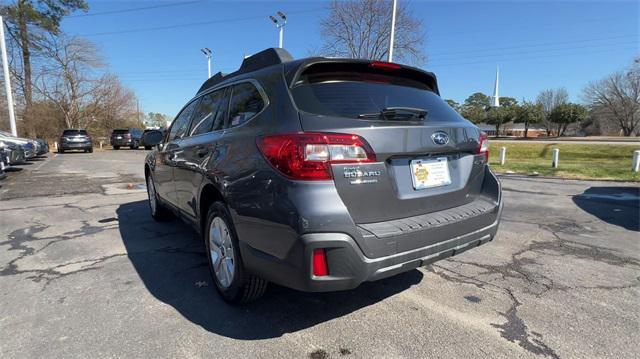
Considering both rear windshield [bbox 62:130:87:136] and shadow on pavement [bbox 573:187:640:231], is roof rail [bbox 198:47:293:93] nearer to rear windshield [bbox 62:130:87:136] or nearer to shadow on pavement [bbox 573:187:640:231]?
shadow on pavement [bbox 573:187:640:231]

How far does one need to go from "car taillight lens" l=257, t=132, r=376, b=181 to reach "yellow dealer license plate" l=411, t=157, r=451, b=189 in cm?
39

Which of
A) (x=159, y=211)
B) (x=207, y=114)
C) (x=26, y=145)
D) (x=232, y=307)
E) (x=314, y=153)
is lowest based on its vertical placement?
(x=232, y=307)

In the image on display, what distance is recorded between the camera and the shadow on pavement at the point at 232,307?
2559mm

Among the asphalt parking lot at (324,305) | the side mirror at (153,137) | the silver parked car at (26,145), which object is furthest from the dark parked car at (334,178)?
the silver parked car at (26,145)

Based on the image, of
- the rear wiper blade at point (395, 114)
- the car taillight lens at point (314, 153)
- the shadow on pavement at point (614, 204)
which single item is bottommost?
the shadow on pavement at point (614, 204)

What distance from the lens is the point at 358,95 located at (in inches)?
97.2

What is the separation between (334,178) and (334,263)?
0.47 meters

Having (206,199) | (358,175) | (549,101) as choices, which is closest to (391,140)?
(358,175)

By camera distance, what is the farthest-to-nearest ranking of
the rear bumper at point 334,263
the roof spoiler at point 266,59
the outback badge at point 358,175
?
the roof spoiler at point 266,59 < the outback badge at point 358,175 < the rear bumper at point 334,263

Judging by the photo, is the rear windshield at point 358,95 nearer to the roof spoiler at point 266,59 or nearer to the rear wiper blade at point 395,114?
the rear wiper blade at point 395,114

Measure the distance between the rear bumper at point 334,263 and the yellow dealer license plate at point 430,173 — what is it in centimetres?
33

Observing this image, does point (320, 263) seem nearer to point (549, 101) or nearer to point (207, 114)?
point (207, 114)

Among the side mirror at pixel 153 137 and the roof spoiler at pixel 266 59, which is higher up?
the roof spoiler at pixel 266 59

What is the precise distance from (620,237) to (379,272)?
415 cm
